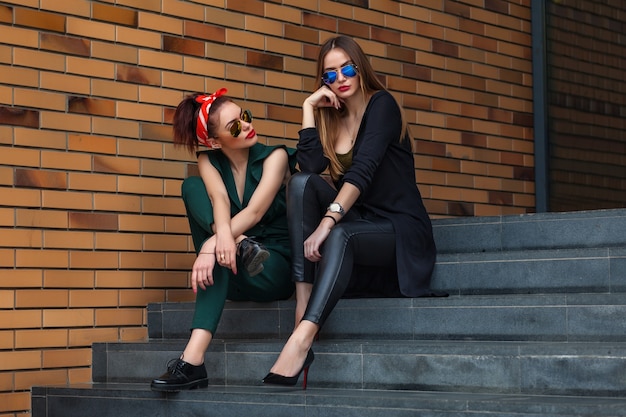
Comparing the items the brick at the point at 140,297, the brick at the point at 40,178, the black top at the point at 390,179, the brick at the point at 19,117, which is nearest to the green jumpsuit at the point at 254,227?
the black top at the point at 390,179

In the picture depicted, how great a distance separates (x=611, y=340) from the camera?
12.5ft

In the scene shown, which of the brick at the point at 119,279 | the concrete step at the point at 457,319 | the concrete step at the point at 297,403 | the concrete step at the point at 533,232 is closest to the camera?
the concrete step at the point at 297,403

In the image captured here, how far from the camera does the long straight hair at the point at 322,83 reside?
457 cm

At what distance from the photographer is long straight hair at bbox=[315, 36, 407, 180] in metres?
4.57

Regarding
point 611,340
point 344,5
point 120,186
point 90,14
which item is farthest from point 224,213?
point 344,5

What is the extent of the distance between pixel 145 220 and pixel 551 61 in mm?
3082

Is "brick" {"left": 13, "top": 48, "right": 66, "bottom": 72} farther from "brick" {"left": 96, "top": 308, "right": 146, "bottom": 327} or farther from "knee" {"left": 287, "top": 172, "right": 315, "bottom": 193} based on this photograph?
"knee" {"left": 287, "top": 172, "right": 315, "bottom": 193}

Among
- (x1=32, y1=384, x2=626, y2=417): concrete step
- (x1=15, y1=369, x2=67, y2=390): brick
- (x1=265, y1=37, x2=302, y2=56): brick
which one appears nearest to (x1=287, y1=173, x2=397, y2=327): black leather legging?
(x1=32, y1=384, x2=626, y2=417): concrete step

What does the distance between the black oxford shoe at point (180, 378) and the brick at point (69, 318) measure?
2.84 ft

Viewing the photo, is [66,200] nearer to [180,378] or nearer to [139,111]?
[139,111]

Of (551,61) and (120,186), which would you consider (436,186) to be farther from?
(120,186)

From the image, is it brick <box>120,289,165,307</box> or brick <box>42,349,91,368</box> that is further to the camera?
brick <box>120,289,165,307</box>

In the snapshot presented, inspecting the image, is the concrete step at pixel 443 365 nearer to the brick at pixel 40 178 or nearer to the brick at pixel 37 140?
the brick at pixel 40 178

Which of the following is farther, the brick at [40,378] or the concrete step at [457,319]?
the brick at [40,378]
